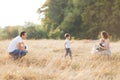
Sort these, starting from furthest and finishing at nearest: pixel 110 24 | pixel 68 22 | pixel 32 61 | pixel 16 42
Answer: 1. pixel 68 22
2. pixel 110 24
3. pixel 16 42
4. pixel 32 61

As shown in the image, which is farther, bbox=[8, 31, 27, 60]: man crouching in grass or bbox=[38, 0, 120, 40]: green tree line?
bbox=[38, 0, 120, 40]: green tree line

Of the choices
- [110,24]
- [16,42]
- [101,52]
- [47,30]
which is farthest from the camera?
[47,30]

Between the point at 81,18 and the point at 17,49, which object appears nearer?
the point at 17,49

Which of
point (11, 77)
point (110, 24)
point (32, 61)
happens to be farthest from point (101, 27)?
point (11, 77)

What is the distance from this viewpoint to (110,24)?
41.5 metres

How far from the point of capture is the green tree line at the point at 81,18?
42.0 m

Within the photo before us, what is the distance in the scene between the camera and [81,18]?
45.2m

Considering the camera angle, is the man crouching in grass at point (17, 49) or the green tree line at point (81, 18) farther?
the green tree line at point (81, 18)

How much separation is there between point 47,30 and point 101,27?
8.40 meters

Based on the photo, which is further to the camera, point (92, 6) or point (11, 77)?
point (92, 6)

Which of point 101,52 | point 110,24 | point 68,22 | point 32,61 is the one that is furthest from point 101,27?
point 32,61

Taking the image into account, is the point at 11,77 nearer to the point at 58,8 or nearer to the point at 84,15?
the point at 84,15

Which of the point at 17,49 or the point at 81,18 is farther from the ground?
the point at 81,18

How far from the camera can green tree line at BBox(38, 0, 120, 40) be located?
138 feet
